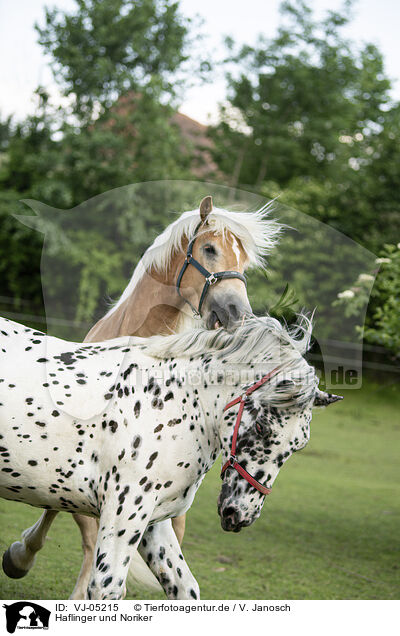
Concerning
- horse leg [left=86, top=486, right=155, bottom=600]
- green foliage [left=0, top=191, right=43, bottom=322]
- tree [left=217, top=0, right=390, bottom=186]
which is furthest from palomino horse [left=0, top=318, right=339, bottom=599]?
tree [left=217, top=0, right=390, bottom=186]

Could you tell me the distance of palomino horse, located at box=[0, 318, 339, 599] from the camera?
2.00 meters

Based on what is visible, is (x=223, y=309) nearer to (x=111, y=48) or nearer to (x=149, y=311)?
(x=149, y=311)

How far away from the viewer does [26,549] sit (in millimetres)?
2990

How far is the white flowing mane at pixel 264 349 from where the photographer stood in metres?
2.00

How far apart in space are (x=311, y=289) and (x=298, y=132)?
7658 mm

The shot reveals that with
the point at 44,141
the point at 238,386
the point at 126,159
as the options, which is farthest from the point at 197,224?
the point at 44,141

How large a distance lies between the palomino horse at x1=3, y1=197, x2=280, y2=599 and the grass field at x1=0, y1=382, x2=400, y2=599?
1.86 ft

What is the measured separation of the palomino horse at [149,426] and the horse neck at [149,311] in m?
0.90

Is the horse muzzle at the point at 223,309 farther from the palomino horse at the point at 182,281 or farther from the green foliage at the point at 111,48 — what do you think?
the green foliage at the point at 111,48

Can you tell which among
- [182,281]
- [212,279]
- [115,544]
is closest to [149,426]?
[115,544]

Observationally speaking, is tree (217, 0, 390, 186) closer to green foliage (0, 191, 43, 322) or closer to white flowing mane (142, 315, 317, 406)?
green foliage (0, 191, 43, 322)

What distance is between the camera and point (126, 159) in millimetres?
10570

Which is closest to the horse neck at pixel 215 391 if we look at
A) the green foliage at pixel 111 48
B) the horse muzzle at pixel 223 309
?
the horse muzzle at pixel 223 309
